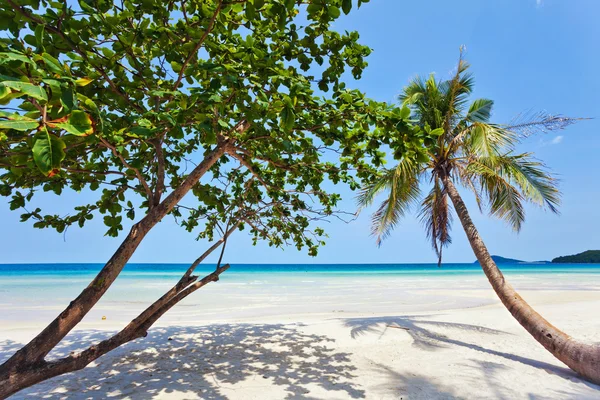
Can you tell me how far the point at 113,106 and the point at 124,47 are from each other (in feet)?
Answer: 1.54

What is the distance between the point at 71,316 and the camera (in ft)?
8.09

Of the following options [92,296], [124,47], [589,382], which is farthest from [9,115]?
[589,382]

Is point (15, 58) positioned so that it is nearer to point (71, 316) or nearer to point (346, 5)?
point (346, 5)

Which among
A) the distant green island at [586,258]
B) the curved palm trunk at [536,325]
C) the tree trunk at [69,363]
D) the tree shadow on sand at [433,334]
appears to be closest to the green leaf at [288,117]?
the tree trunk at [69,363]

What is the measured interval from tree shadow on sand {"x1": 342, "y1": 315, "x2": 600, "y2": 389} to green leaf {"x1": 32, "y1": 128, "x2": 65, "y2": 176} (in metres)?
5.04

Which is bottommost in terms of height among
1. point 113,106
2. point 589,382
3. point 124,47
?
point 589,382

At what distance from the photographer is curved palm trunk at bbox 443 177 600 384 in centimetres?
371

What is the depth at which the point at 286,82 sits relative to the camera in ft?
7.02

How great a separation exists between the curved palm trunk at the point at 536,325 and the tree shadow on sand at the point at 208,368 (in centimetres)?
246

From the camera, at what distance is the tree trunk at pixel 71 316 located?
2.27 meters

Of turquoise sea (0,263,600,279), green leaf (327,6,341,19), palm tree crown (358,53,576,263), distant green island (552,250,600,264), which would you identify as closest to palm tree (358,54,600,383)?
palm tree crown (358,53,576,263)

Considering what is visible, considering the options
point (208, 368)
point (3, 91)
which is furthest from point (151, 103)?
point (208, 368)

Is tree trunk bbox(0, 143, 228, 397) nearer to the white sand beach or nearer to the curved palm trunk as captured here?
the white sand beach

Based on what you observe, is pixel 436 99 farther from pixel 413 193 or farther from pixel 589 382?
pixel 589 382
